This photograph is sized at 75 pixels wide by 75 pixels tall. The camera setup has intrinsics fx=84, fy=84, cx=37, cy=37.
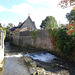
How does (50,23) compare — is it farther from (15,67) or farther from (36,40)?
(15,67)

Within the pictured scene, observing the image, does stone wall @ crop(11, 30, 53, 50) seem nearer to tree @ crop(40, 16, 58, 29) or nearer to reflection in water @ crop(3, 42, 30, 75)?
tree @ crop(40, 16, 58, 29)

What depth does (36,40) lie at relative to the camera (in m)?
17.4

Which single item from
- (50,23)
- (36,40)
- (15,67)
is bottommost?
(15,67)

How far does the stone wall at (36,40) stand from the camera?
14.6m

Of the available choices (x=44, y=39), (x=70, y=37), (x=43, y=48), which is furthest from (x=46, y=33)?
(x=70, y=37)

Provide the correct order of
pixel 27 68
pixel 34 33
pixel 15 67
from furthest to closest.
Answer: pixel 34 33 → pixel 15 67 → pixel 27 68

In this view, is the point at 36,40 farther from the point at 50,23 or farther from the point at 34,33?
the point at 50,23

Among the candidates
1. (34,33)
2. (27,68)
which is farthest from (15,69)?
(34,33)

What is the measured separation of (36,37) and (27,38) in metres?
3.26

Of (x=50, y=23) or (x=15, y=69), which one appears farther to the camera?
(x=50, y=23)

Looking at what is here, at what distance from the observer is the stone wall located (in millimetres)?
14617

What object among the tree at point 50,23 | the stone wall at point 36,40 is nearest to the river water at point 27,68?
the stone wall at point 36,40

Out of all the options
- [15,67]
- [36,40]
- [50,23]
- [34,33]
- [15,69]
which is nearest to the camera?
[15,69]

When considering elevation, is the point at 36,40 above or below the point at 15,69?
above
